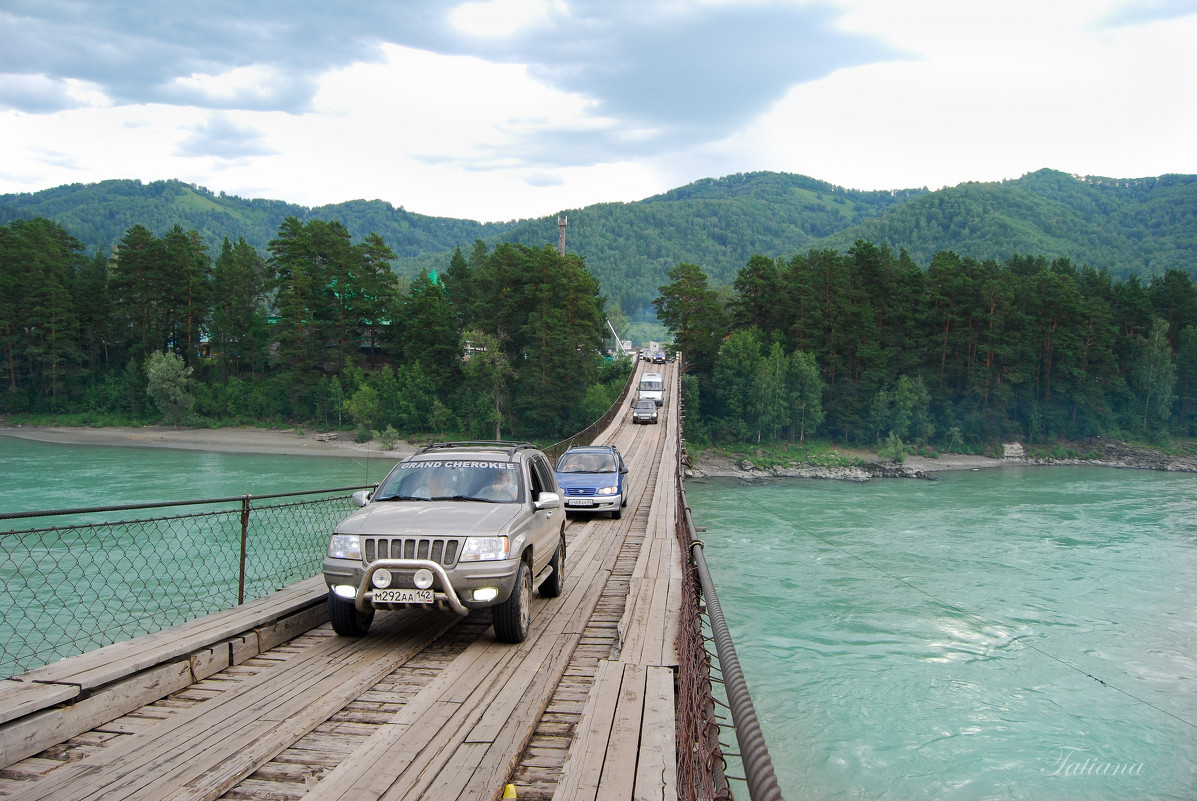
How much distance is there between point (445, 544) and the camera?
570 centimetres

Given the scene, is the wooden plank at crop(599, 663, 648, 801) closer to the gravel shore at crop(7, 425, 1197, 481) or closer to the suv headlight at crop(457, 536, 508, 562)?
the suv headlight at crop(457, 536, 508, 562)

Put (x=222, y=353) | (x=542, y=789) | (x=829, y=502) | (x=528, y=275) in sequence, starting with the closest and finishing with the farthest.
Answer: (x=542, y=789) → (x=829, y=502) → (x=528, y=275) → (x=222, y=353)

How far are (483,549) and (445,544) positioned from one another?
30 cm

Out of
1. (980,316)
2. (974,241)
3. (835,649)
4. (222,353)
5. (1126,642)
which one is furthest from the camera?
(974,241)

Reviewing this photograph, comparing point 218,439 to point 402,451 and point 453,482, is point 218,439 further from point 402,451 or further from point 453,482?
point 453,482

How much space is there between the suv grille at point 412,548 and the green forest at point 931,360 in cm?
5414

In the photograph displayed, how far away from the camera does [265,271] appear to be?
68938mm

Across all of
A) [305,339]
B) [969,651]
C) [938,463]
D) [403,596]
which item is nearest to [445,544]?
[403,596]

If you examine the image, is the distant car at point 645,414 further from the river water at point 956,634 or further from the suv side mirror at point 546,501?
the suv side mirror at point 546,501

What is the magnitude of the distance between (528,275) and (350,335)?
63.1ft

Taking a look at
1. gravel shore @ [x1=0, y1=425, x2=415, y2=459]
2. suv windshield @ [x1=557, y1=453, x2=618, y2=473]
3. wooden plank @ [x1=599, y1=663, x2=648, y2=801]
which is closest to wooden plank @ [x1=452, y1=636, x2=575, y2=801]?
wooden plank @ [x1=599, y1=663, x2=648, y2=801]

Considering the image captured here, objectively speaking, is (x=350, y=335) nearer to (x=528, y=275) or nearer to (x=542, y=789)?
(x=528, y=275)

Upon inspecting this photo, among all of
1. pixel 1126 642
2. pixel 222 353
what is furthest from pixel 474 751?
pixel 222 353

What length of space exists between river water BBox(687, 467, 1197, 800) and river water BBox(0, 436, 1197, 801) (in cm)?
5
